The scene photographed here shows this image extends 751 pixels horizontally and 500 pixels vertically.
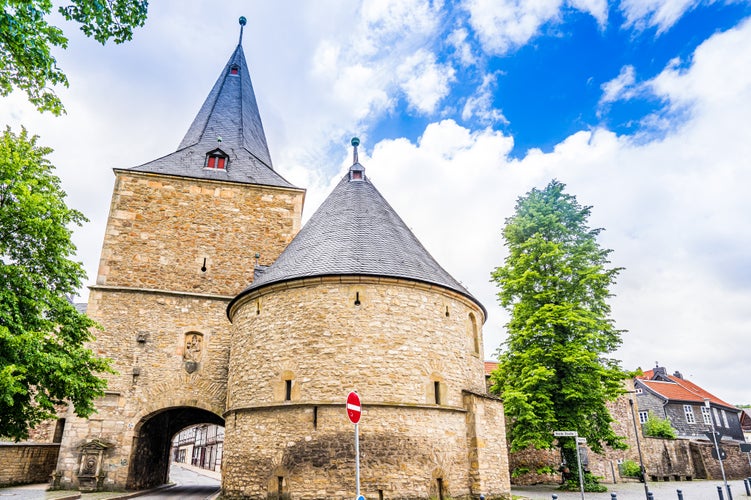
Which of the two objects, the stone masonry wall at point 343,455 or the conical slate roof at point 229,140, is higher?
the conical slate roof at point 229,140

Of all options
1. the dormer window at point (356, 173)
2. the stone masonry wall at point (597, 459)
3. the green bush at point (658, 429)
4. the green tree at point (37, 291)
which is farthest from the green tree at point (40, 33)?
the green bush at point (658, 429)

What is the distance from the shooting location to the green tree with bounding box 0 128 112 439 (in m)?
10.5

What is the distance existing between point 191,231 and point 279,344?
8.51 m

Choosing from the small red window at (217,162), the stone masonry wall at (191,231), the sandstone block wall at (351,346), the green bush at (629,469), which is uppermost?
the small red window at (217,162)

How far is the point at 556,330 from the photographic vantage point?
1761cm

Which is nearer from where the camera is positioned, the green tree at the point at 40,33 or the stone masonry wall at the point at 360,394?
the green tree at the point at 40,33

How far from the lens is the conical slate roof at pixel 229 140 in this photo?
20.4m

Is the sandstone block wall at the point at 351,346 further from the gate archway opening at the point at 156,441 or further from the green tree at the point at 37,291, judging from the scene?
the gate archway opening at the point at 156,441

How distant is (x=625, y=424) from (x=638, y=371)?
41.0 feet

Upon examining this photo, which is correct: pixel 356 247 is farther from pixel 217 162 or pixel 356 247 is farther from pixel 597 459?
pixel 597 459

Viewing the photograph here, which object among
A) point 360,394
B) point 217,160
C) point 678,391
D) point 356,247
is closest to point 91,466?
point 360,394

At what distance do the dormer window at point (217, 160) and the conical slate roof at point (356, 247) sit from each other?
6361 millimetres

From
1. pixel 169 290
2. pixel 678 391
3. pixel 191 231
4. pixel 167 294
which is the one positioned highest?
pixel 191 231

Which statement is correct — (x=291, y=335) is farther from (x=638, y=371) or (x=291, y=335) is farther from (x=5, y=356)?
(x=638, y=371)
